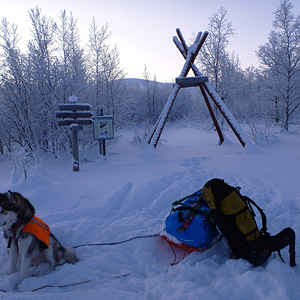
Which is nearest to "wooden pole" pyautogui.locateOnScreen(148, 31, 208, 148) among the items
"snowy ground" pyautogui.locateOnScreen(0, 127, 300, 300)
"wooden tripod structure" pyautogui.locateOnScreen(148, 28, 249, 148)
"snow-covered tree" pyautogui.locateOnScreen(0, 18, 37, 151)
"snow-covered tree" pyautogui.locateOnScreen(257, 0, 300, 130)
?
"wooden tripod structure" pyautogui.locateOnScreen(148, 28, 249, 148)

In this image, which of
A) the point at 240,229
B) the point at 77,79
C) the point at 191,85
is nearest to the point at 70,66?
the point at 77,79

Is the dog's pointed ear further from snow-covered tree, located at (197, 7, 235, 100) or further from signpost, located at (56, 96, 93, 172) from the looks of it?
snow-covered tree, located at (197, 7, 235, 100)

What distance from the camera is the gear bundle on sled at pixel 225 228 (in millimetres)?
2230

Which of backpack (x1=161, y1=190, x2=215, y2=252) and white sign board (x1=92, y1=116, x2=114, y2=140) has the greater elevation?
white sign board (x1=92, y1=116, x2=114, y2=140)

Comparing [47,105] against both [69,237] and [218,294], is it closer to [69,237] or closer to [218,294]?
[69,237]

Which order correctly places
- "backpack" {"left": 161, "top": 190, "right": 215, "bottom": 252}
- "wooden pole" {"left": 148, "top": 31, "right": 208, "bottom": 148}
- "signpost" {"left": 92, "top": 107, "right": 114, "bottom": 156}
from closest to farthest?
1. "backpack" {"left": 161, "top": 190, "right": 215, "bottom": 252}
2. "signpost" {"left": 92, "top": 107, "right": 114, "bottom": 156}
3. "wooden pole" {"left": 148, "top": 31, "right": 208, "bottom": 148}

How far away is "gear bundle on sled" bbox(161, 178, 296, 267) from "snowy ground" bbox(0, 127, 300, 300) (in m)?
0.14

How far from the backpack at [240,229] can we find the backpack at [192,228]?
136 mm

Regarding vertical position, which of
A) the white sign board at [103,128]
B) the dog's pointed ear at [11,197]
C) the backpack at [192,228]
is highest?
the white sign board at [103,128]

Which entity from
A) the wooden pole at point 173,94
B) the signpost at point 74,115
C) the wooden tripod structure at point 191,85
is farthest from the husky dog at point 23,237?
the wooden pole at point 173,94

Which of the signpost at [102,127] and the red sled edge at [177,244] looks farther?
the signpost at [102,127]

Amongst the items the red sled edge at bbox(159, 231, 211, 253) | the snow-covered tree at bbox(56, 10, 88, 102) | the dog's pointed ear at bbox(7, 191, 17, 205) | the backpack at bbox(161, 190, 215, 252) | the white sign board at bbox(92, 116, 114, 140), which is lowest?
the red sled edge at bbox(159, 231, 211, 253)

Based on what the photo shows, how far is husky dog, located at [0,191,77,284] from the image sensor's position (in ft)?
7.09

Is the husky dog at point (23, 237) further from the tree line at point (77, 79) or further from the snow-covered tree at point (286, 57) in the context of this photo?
the snow-covered tree at point (286, 57)
